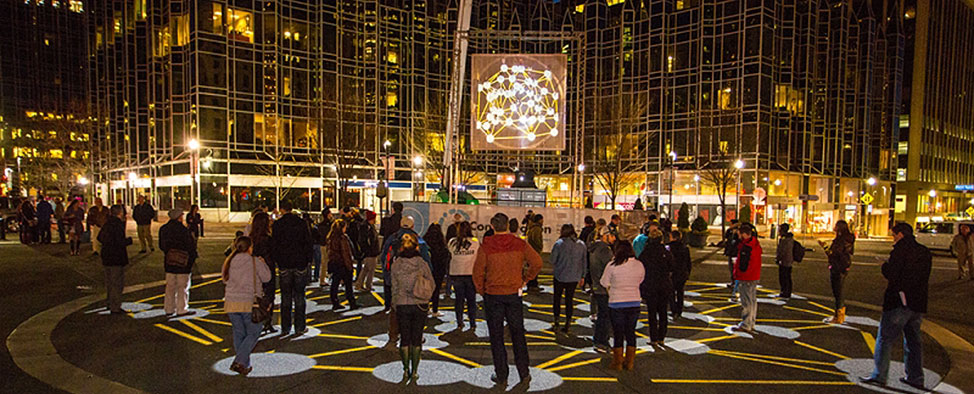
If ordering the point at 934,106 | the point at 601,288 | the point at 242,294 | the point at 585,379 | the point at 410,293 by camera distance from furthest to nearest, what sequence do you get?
1. the point at 934,106
2. the point at 601,288
3. the point at 585,379
4. the point at 242,294
5. the point at 410,293

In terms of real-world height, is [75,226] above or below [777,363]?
above

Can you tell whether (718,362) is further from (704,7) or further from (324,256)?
(704,7)

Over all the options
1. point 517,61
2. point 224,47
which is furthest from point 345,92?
point 517,61

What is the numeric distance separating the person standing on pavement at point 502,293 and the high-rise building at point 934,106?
69.4 metres

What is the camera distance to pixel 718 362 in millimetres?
7668

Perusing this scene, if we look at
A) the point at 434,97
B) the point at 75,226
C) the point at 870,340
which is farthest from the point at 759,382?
the point at 434,97

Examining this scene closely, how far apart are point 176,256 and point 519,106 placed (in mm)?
10208

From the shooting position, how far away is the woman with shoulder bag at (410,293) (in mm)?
6348

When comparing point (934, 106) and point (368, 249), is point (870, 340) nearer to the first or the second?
point (368, 249)

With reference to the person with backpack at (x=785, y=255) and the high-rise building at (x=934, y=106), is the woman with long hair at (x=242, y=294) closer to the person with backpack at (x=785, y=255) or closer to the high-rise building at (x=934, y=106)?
the person with backpack at (x=785, y=255)

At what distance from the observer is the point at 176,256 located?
9328 millimetres

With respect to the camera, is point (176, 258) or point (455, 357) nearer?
point (455, 357)

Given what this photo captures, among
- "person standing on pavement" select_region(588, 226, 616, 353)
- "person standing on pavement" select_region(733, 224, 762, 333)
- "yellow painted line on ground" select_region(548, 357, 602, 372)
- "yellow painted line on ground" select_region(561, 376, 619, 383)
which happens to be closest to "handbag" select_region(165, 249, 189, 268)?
"yellow painted line on ground" select_region(548, 357, 602, 372)

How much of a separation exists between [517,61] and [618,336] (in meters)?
11.1
